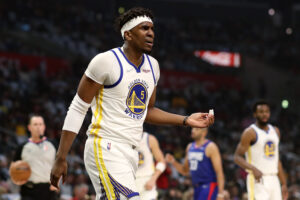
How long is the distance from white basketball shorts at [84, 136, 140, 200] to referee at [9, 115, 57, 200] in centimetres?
443

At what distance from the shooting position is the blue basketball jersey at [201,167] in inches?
352

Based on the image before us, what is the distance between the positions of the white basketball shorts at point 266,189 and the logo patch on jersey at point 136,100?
3.94 meters

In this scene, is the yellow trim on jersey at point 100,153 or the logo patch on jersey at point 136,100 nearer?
the yellow trim on jersey at point 100,153

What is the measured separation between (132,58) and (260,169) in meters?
4.18

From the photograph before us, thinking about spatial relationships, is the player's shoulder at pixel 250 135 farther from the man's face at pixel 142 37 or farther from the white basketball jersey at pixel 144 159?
the man's face at pixel 142 37

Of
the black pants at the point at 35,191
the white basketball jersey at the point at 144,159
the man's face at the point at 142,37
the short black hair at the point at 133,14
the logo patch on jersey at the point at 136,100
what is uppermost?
the short black hair at the point at 133,14

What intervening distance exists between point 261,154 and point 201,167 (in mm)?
1128

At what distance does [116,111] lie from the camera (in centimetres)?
455

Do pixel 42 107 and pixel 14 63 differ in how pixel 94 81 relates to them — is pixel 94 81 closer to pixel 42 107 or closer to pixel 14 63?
pixel 42 107

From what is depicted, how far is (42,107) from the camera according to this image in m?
16.7

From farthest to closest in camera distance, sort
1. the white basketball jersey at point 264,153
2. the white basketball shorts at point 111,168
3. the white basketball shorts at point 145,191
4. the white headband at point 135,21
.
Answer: the white basketball shorts at point 145,191
the white basketball jersey at point 264,153
the white headband at point 135,21
the white basketball shorts at point 111,168

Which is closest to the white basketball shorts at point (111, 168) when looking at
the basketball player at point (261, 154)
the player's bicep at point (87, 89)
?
the player's bicep at point (87, 89)

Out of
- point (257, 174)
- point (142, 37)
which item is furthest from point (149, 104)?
point (257, 174)

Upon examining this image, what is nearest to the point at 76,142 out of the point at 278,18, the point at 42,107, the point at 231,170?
the point at 42,107
